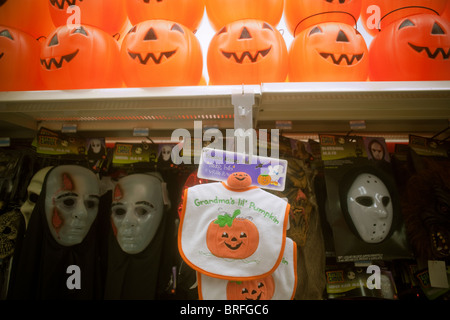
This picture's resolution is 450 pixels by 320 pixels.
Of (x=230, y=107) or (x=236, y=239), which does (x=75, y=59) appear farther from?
(x=236, y=239)

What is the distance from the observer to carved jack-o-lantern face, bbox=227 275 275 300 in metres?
0.93

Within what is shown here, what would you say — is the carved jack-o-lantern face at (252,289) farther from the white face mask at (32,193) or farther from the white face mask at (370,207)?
the white face mask at (32,193)

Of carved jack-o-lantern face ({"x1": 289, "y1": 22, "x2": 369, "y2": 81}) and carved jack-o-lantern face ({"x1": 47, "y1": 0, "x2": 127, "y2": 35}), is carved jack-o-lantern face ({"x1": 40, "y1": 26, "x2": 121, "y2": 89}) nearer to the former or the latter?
carved jack-o-lantern face ({"x1": 47, "y1": 0, "x2": 127, "y2": 35})

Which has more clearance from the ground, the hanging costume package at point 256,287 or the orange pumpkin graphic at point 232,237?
the orange pumpkin graphic at point 232,237

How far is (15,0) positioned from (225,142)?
1208mm

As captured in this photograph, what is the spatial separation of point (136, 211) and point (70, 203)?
0.29 m

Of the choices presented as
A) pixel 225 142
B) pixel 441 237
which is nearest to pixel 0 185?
pixel 225 142

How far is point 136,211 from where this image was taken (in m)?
1.22

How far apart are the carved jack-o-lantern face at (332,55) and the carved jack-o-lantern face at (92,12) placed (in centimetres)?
89

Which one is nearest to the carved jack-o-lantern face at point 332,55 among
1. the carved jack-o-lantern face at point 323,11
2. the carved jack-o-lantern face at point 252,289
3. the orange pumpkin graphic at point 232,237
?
the carved jack-o-lantern face at point 323,11

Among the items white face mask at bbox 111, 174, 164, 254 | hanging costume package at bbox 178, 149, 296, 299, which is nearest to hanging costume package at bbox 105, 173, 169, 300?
white face mask at bbox 111, 174, 164, 254

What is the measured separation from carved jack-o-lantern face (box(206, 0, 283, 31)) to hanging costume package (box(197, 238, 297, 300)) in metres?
1.05

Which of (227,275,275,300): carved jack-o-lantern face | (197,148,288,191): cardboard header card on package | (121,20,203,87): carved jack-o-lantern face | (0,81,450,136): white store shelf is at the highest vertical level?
(121,20,203,87): carved jack-o-lantern face

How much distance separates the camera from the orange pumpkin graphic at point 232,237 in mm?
920
